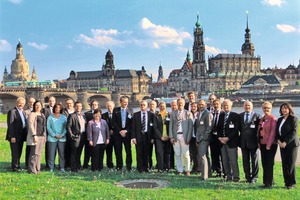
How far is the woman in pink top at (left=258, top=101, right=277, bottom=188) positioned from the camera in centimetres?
710

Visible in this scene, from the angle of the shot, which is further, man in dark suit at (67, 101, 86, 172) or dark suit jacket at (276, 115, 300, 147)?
man in dark suit at (67, 101, 86, 172)

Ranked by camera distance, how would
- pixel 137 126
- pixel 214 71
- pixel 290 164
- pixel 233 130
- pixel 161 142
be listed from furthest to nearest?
pixel 214 71, pixel 161 142, pixel 137 126, pixel 233 130, pixel 290 164

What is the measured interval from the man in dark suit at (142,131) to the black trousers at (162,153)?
10.1 inches

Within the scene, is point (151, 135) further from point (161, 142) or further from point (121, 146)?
point (121, 146)

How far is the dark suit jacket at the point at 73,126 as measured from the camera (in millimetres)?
8398

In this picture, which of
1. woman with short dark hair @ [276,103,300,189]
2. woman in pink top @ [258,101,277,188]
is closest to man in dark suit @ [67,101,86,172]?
woman in pink top @ [258,101,277,188]

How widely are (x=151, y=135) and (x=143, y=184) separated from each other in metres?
1.80

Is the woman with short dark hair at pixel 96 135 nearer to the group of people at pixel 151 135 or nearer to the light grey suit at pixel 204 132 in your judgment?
the group of people at pixel 151 135

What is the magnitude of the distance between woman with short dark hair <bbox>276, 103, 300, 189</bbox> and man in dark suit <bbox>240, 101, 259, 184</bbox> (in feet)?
2.03

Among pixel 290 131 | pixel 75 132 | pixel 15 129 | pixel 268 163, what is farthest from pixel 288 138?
pixel 15 129

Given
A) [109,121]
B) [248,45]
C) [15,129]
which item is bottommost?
[15,129]

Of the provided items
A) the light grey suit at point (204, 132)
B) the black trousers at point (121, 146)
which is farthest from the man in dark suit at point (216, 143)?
the black trousers at point (121, 146)

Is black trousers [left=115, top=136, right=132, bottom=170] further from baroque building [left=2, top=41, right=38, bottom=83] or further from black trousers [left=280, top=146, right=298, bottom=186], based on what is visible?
baroque building [left=2, top=41, right=38, bottom=83]

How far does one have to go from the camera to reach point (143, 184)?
725 centimetres
